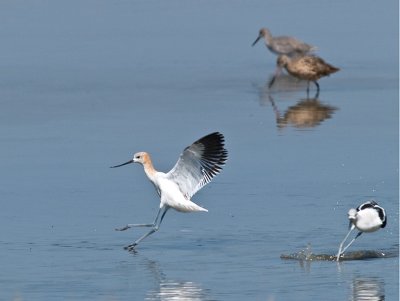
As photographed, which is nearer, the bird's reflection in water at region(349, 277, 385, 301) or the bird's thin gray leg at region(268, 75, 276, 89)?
the bird's reflection in water at region(349, 277, 385, 301)

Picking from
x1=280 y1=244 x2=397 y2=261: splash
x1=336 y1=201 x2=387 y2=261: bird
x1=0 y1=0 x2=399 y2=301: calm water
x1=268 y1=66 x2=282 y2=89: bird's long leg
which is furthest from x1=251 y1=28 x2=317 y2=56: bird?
x1=280 y1=244 x2=397 y2=261: splash

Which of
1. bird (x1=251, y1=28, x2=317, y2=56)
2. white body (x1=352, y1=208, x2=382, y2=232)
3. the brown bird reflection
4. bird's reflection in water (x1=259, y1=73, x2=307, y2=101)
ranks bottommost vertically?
white body (x1=352, y1=208, x2=382, y2=232)

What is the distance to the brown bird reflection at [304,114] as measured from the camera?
58.5 ft

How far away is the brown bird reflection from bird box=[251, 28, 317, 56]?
4.01 metres

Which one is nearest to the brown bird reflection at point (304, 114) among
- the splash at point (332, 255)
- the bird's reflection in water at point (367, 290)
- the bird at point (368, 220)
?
the bird at point (368, 220)

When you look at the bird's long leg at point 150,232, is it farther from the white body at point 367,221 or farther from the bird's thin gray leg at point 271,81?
the bird's thin gray leg at point 271,81

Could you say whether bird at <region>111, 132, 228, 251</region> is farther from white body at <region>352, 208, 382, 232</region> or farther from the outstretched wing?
white body at <region>352, 208, 382, 232</region>

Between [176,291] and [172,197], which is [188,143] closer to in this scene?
[172,197]

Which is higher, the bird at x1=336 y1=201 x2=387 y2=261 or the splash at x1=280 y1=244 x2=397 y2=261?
the bird at x1=336 y1=201 x2=387 y2=261

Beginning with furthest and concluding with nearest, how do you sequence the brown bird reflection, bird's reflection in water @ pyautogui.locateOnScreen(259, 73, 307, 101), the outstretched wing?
bird's reflection in water @ pyautogui.locateOnScreen(259, 73, 307, 101) < the brown bird reflection < the outstretched wing

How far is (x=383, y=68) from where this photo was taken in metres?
22.5

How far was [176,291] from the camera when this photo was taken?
1003cm

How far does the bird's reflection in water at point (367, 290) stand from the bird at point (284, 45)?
13716mm

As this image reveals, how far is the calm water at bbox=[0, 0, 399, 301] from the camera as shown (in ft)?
34.9
